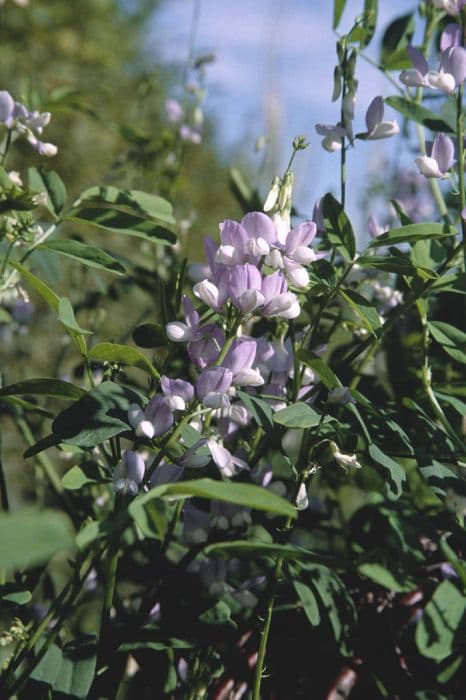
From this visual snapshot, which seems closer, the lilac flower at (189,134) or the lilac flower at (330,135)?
the lilac flower at (330,135)

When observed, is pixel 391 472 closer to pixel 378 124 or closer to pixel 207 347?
pixel 207 347

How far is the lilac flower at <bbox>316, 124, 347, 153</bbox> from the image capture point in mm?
728

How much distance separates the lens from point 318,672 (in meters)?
0.79

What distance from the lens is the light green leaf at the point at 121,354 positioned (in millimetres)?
541

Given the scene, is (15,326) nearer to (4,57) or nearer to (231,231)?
(231,231)

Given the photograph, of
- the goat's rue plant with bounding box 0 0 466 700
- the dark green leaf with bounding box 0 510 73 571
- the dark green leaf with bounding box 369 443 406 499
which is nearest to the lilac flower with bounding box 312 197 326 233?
the goat's rue plant with bounding box 0 0 466 700

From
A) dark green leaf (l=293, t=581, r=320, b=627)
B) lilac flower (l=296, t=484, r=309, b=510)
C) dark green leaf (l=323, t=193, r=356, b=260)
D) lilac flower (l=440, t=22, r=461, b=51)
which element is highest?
lilac flower (l=440, t=22, r=461, b=51)

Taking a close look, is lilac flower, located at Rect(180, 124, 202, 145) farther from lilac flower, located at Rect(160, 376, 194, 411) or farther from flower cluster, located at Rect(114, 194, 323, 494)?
lilac flower, located at Rect(160, 376, 194, 411)

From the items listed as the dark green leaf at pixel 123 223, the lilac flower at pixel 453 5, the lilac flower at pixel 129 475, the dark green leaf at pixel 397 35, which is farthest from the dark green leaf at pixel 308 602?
the dark green leaf at pixel 397 35

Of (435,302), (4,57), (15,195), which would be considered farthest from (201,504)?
(4,57)

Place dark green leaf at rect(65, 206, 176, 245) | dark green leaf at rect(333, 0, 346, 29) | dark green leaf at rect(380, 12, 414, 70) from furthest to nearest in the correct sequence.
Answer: dark green leaf at rect(380, 12, 414, 70) < dark green leaf at rect(333, 0, 346, 29) < dark green leaf at rect(65, 206, 176, 245)

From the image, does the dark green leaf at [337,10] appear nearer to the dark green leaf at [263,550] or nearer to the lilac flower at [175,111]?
the lilac flower at [175,111]

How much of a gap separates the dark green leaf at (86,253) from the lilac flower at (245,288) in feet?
0.52

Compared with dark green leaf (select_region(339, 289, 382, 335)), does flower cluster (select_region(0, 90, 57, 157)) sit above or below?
above
